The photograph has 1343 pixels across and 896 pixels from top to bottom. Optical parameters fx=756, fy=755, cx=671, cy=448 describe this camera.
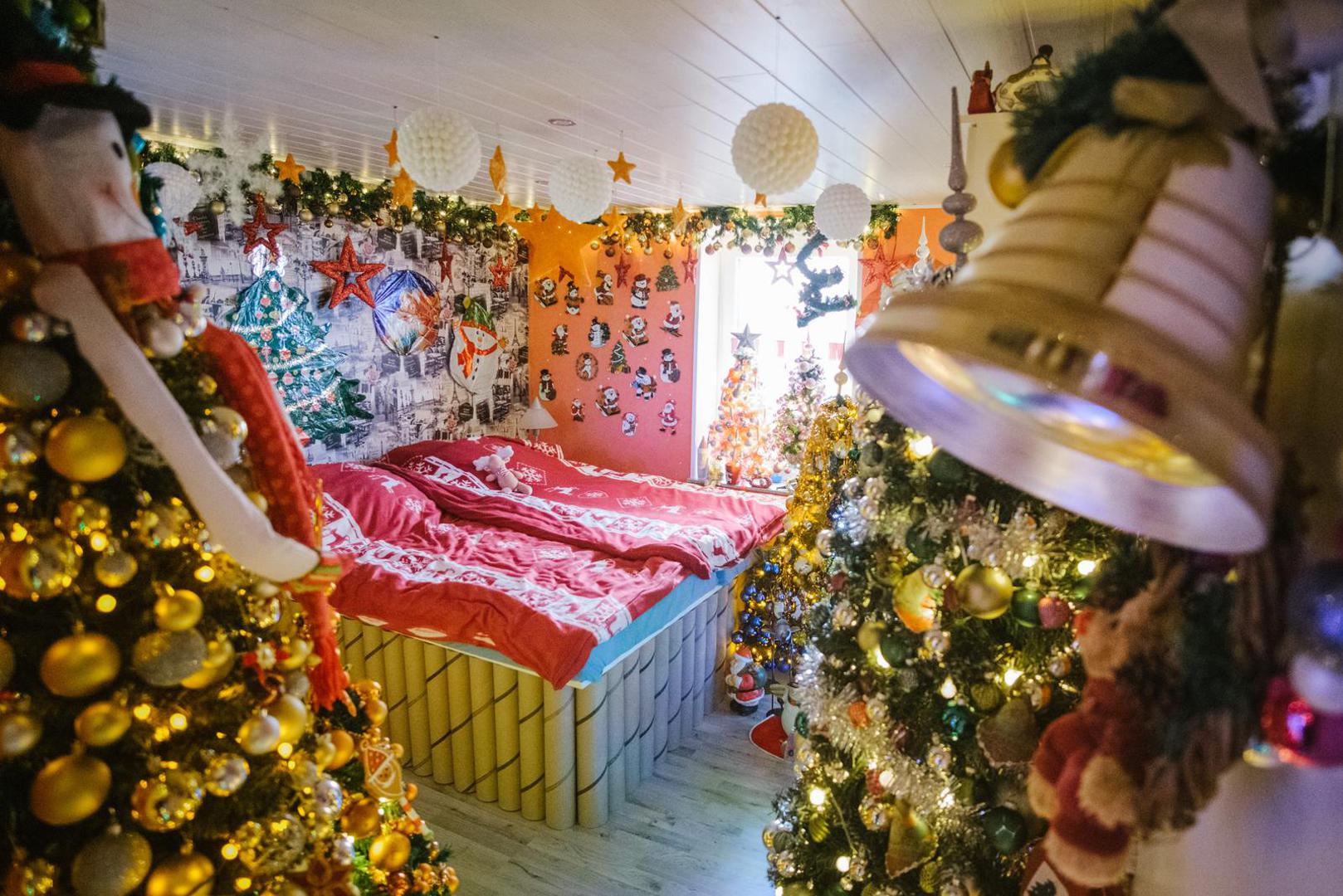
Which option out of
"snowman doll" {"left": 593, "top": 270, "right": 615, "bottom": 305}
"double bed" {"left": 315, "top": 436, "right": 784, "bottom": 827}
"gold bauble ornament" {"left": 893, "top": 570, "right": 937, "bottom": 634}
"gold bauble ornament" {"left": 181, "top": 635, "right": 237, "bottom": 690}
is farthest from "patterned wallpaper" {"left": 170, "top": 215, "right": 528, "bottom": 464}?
"gold bauble ornament" {"left": 893, "top": 570, "right": 937, "bottom": 634}

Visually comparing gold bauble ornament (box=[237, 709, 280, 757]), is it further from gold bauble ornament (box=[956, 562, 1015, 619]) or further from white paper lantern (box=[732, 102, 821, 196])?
white paper lantern (box=[732, 102, 821, 196])

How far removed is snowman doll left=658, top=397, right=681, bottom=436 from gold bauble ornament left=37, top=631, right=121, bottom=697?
175 inches

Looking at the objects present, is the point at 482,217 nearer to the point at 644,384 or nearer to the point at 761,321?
the point at 644,384

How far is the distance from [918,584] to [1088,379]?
1.05 metres

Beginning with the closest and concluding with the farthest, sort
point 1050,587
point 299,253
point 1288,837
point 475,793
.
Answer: point 1288,837 → point 1050,587 → point 475,793 → point 299,253

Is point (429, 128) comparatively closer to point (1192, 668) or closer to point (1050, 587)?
point (1050, 587)

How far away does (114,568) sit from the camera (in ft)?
2.71

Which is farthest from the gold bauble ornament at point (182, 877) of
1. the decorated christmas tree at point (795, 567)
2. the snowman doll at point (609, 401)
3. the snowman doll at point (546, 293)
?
the snowman doll at point (546, 293)

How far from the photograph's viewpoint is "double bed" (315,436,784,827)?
2.77m

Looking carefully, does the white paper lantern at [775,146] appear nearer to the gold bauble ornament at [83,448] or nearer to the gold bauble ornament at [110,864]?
the gold bauble ornament at [83,448]

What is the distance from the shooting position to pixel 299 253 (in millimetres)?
4000

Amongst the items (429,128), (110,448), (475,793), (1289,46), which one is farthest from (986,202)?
(475,793)

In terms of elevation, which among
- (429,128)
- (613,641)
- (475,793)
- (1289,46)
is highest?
(429,128)

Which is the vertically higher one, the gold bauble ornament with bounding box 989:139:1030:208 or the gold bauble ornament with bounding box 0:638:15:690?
the gold bauble ornament with bounding box 989:139:1030:208
